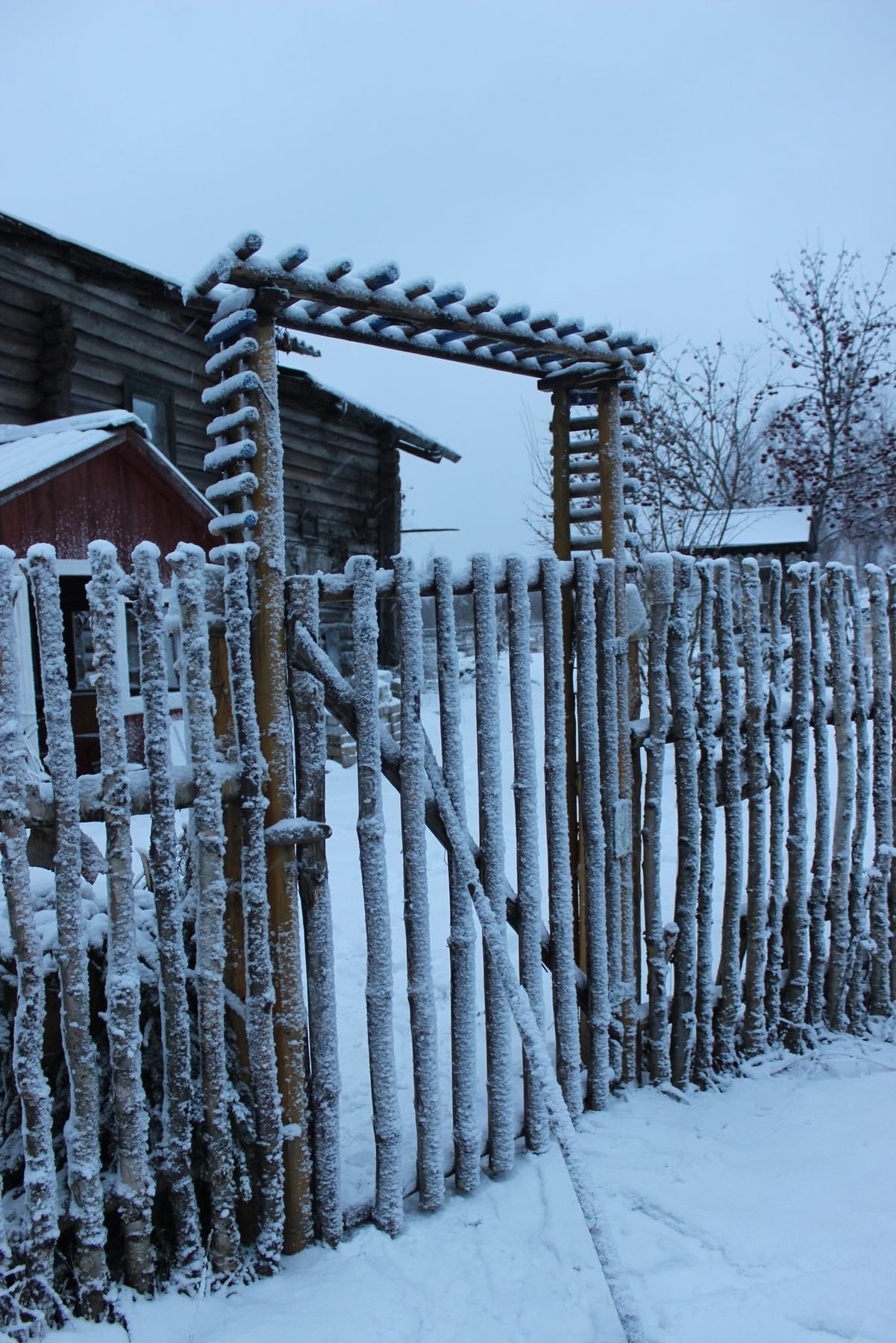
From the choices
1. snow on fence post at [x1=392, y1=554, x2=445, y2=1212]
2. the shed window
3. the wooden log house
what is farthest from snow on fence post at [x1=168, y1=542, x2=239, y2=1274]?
the shed window

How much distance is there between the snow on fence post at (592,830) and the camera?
283 cm

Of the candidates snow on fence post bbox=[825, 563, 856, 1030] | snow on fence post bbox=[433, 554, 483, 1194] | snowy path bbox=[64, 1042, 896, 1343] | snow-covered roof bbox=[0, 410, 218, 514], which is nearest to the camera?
snowy path bbox=[64, 1042, 896, 1343]

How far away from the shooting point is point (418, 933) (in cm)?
A: 235

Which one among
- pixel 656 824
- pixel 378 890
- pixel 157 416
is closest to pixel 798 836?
pixel 656 824

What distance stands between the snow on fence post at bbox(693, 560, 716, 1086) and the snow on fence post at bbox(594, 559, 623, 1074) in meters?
0.38

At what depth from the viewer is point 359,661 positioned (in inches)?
89.6

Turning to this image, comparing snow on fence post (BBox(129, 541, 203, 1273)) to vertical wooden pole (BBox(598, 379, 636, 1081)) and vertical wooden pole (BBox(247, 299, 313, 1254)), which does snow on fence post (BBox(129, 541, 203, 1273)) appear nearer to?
vertical wooden pole (BBox(247, 299, 313, 1254))

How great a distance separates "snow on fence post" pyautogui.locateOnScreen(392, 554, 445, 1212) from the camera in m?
2.33

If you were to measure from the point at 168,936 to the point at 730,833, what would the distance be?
7.02ft

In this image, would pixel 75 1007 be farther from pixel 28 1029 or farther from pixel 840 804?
pixel 840 804

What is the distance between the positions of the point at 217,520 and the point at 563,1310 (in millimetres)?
2256

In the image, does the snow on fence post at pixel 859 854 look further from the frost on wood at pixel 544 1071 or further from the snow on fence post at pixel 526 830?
the frost on wood at pixel 544 1071

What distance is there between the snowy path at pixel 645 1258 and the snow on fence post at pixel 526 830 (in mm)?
183

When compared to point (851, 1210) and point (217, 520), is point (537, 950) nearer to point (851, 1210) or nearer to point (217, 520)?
point (851, 1210)
